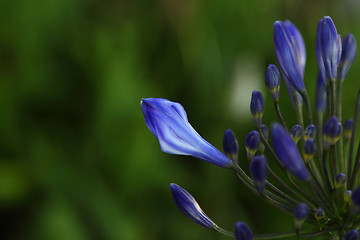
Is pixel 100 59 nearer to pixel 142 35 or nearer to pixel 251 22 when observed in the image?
pixel 142 35

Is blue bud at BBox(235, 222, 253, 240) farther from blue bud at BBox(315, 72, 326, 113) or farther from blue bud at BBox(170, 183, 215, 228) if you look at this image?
blue bud at BBox(315, 72, 326, 113)

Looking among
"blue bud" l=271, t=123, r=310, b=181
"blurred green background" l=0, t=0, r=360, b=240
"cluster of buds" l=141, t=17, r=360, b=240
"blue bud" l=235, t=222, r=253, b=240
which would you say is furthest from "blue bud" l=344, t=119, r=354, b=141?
"blurred green background" l=0, t=0, r=360, b=240

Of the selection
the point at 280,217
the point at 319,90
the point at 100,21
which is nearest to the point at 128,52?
the point at 100,21

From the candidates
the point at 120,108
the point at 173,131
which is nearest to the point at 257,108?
the point at 173,131

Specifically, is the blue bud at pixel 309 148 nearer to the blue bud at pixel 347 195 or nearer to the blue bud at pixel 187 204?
the blue bud at pixel 347 195

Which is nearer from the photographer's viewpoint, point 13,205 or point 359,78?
point 13,205

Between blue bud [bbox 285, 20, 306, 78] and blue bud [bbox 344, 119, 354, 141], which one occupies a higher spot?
blue bud [bbox 285, 20, 306, 78]

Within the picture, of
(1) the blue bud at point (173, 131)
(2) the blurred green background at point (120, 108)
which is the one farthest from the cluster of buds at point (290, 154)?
(2) the blurred green background at point (120, 108)
